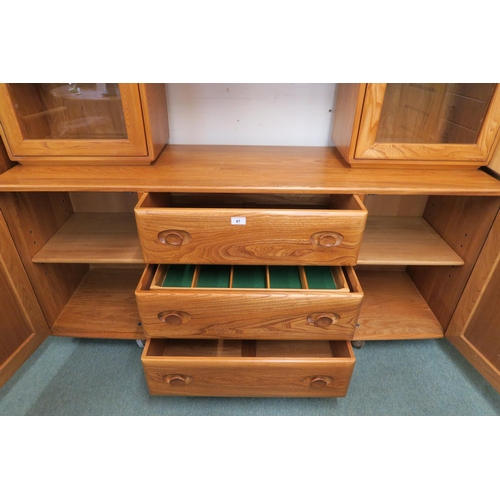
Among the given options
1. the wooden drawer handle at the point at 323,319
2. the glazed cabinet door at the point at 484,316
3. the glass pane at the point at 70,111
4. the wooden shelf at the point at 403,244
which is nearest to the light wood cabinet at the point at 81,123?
the glass pane at the point at 70,111

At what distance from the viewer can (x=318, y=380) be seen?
0.97 metres

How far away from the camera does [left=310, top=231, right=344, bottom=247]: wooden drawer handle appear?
2.94ft

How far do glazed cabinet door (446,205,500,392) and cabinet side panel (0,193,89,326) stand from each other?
145 cm

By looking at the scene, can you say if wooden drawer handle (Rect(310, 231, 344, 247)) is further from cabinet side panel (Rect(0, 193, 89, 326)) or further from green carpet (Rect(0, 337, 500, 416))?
cabinet side panel (Rect(0, 193, 89, 326))

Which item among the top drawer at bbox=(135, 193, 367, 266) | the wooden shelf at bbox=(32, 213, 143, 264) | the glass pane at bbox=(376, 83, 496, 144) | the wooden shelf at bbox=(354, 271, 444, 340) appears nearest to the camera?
the top drawer at bbox=(135, 193, 367, 266)

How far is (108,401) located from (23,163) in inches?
30.9

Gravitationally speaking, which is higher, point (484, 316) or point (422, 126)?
point (422, 126)

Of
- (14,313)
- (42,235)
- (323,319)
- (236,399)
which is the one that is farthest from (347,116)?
(14,313)

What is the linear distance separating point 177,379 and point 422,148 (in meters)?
0.98

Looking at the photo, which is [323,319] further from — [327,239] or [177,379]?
[177,379]

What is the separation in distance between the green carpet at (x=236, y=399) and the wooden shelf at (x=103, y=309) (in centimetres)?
9

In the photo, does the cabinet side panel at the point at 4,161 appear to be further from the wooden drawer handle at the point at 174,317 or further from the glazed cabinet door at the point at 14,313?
→ the wooden drawer handle at the point at 174,317

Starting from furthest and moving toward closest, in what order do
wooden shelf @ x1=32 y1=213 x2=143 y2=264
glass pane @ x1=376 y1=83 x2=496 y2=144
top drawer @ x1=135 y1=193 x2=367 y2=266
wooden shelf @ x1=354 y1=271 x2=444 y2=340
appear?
wooden shelf @ x1=354 y1=271 x2=444 y2=340 < wooden shelf @ x1=32 y1=213 x2=143 y2=264 < glass pane @ x1=376 y1=83 x2=496 y2=144 < top drawer @ x1=135 y1=193 x2=367 y2=266

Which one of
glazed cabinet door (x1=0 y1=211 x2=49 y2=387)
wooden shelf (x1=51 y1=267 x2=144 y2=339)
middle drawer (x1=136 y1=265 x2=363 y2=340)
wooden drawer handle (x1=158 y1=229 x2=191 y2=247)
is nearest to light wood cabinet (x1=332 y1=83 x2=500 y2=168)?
middle drawer (x1=136 y1=265 x2=363 y2=340)
